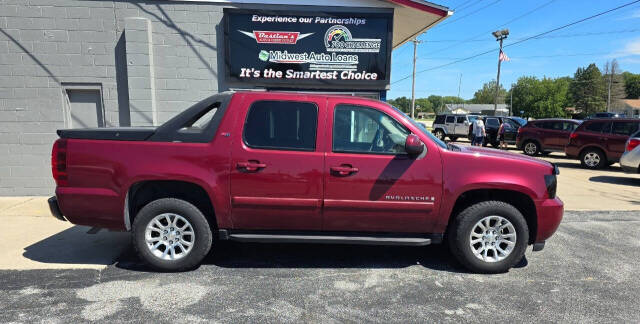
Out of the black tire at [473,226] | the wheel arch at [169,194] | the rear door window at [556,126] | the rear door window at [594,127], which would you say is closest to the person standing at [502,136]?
the rear door window at [556,126]

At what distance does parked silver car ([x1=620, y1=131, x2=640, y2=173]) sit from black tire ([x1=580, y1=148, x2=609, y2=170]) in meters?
2.87

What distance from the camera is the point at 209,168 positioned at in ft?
12.1

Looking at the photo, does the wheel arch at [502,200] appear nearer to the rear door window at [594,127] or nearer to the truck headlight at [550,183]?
the truck headlight at [550,183]

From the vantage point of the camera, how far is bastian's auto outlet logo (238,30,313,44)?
7328 mm

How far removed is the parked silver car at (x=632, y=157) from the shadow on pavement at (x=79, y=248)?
11.0 meters

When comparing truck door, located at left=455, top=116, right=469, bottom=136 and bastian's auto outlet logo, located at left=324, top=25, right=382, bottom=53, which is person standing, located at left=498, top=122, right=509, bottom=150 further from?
bastian's auto outlet logo, located at left=324, top=25, right=382, bottom=53

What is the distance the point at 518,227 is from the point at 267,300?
8.51 feet

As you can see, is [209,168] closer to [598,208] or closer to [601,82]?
[598,208]

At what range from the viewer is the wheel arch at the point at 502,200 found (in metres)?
3.93

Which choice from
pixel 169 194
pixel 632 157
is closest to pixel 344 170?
pixel 169 194

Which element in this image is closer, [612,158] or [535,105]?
[612,158]

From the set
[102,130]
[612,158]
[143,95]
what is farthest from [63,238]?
[612,158]

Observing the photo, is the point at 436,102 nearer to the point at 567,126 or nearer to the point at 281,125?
the point at 567,126

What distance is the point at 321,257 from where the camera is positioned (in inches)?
170
